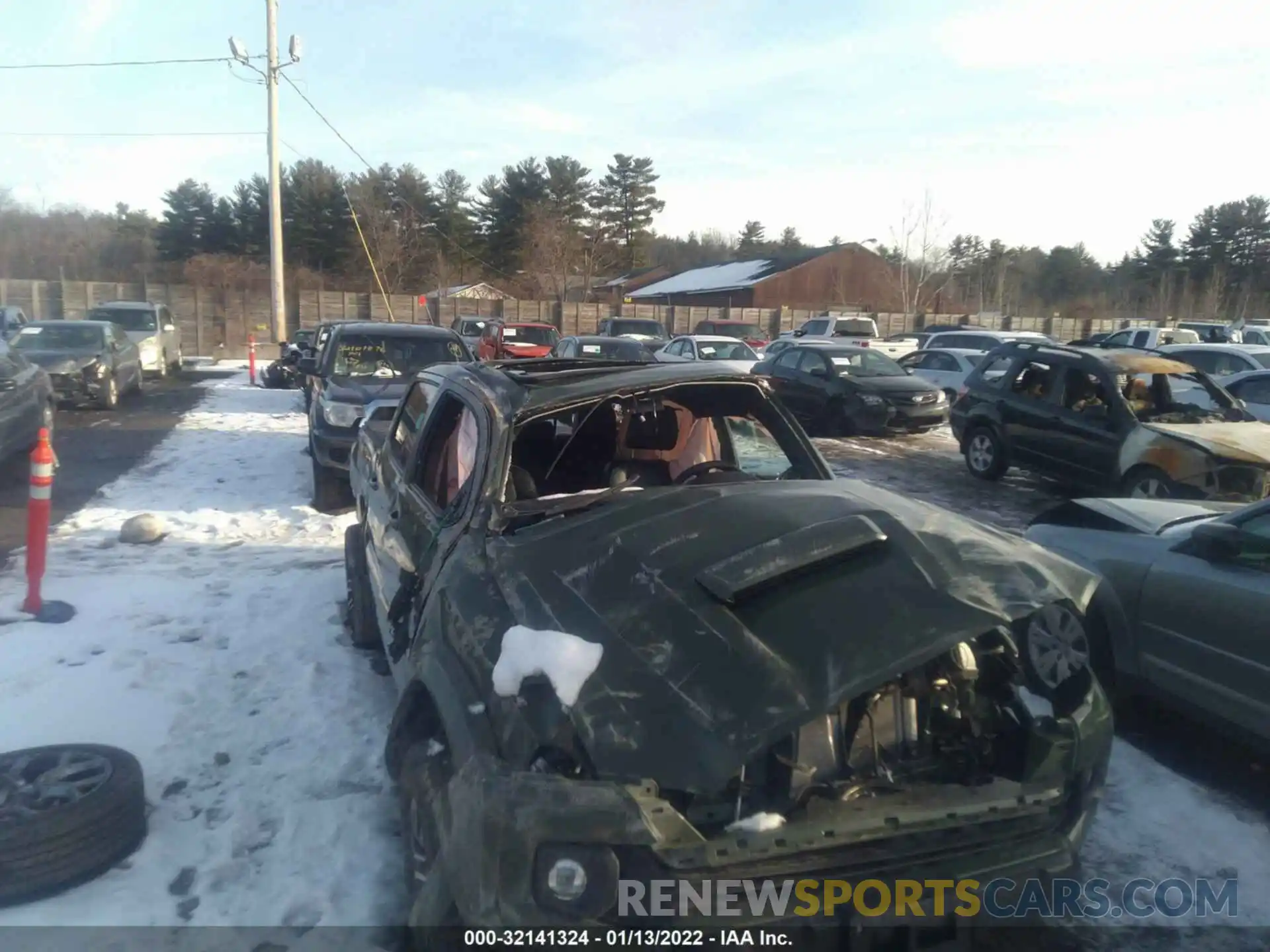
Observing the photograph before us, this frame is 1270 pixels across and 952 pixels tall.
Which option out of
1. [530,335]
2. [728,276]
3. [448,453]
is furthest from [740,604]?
[728,276]

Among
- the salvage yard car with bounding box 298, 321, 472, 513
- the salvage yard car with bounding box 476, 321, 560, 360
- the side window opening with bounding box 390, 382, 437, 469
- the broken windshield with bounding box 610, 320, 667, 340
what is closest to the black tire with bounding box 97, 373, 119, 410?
the salvage yard car with bounding box 476, 321, 560, 360

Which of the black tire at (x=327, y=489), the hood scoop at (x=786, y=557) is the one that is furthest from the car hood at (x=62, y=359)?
the hood scoop at (x=786, y=557)

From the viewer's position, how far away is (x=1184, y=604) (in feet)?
13.7

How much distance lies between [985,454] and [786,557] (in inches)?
391

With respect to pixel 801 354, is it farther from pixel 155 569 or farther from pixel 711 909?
pixel 711 909

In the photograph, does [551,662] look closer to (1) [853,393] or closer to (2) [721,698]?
(2) [721,698]

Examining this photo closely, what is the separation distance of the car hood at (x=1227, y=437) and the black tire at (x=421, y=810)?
7916mm

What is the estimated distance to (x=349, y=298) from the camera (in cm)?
3888

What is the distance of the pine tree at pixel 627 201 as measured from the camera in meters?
67.7

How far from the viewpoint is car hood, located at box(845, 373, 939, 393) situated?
1504 cm

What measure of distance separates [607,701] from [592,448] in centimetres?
219

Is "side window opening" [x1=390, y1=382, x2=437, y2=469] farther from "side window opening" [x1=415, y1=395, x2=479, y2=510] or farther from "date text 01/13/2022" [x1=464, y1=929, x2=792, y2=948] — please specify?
"date text 01/13/2022" [x1=464, y1=929, x2=792, y2=948]

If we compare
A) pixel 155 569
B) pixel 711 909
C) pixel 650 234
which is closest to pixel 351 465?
pixel 155 569

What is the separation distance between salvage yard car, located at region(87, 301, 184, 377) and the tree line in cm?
2980
